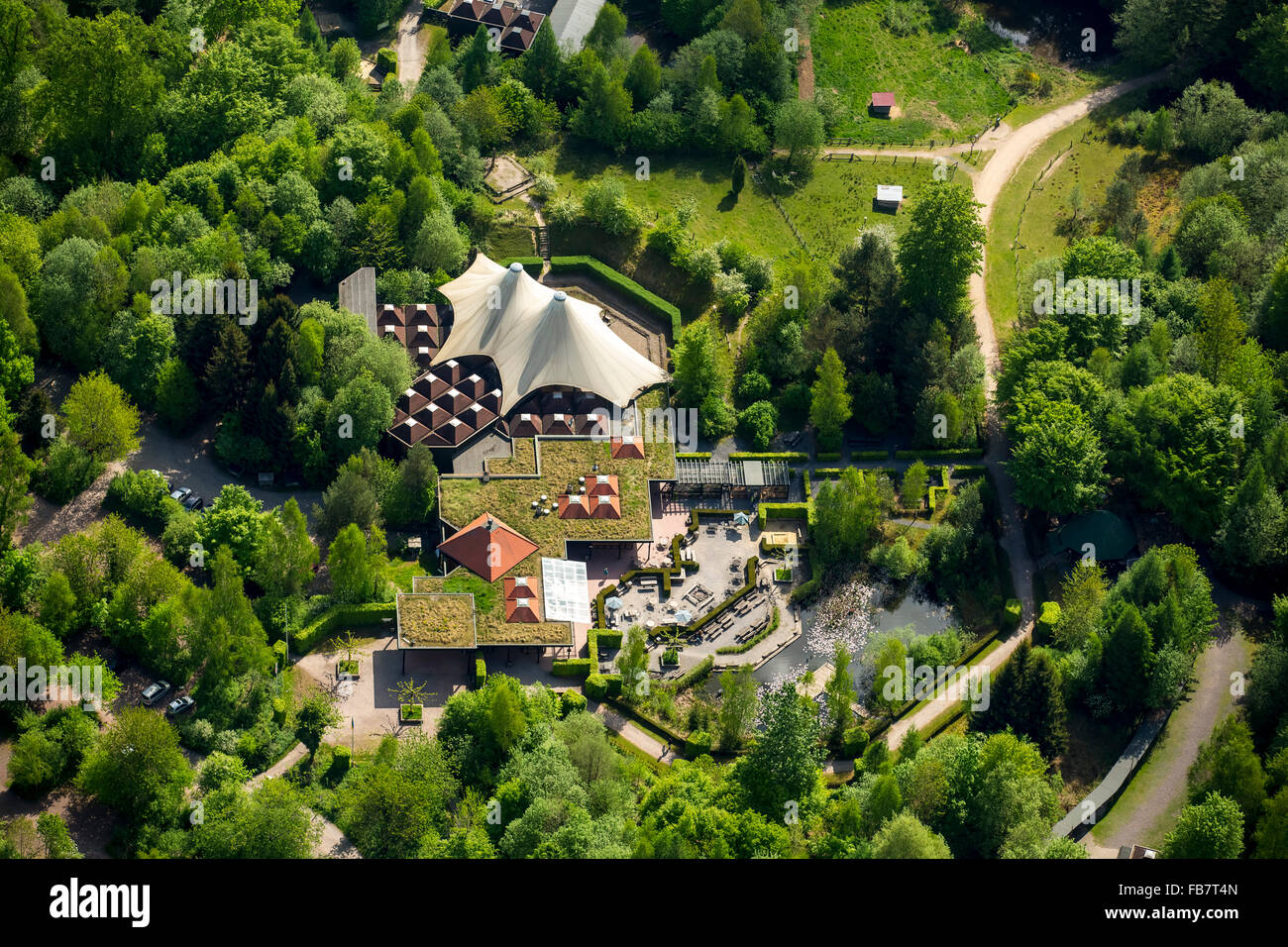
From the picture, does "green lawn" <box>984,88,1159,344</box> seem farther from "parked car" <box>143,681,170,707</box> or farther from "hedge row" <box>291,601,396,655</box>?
"parked car" <box>143,681,170,707</box>

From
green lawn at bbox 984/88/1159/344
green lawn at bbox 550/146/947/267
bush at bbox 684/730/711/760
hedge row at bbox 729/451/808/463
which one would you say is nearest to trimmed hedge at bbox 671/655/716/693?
bush at bbox 684/730/711/760

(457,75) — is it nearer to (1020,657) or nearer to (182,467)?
(182,467)

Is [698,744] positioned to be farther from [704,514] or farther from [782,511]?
[782,511]

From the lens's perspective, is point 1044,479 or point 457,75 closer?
point 1044,479

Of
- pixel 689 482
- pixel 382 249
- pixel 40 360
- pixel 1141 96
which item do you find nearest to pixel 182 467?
pixel 40 360

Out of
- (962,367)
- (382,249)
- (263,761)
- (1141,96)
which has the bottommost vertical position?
(263,761)

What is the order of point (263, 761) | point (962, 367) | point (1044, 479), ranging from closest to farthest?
point (263, 761)
point (1044, 479)
point (962, 367)

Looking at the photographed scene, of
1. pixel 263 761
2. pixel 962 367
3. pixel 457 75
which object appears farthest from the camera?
pixel 457 75

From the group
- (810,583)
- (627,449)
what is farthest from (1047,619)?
(627,449)
